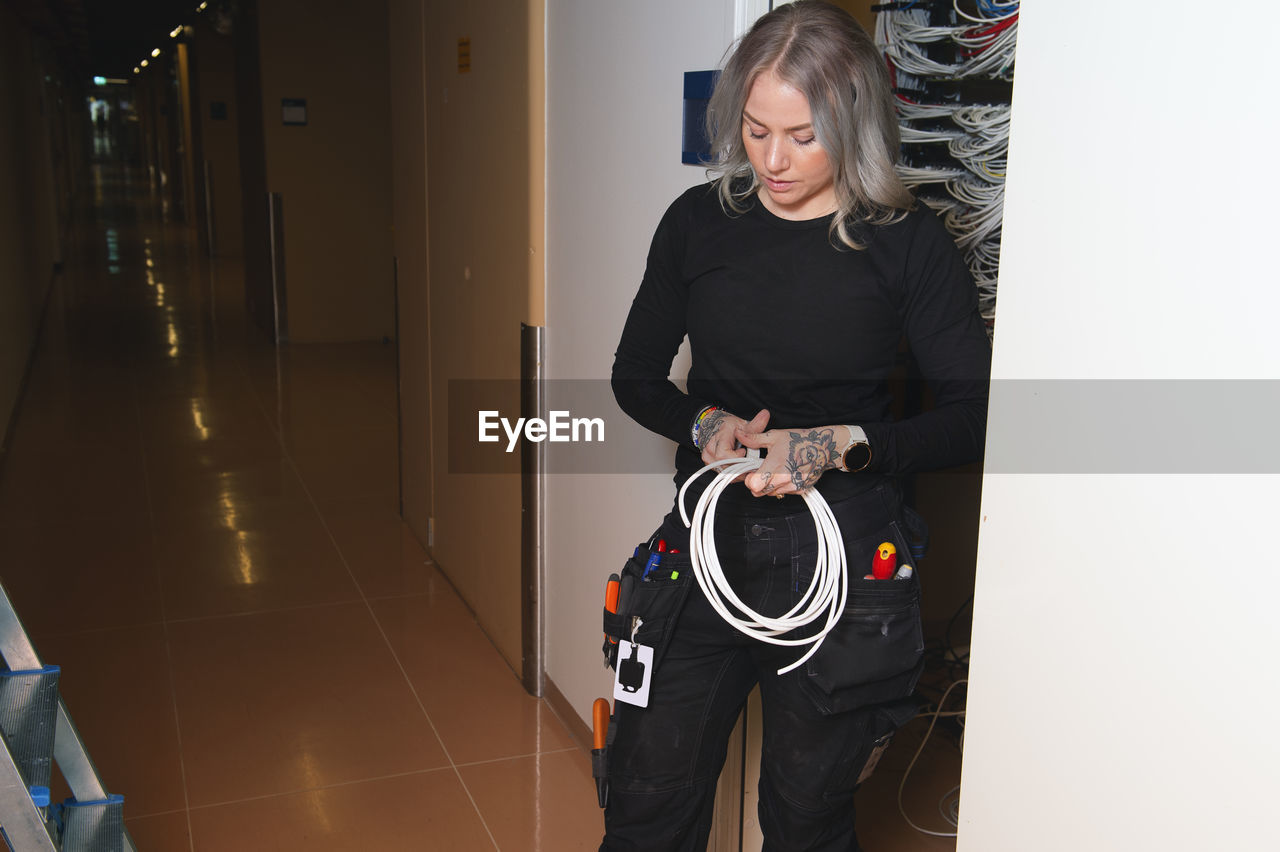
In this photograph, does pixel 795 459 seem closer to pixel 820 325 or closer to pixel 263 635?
pixel 820 325

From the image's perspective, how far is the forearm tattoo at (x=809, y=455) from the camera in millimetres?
1460

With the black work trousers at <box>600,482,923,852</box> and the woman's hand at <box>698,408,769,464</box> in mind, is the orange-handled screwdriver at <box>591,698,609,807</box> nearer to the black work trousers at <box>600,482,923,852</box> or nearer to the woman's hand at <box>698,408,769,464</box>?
the black work trousers at <box>600,482,923,852</box>

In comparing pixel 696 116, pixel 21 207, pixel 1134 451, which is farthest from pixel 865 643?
pixel 21 207

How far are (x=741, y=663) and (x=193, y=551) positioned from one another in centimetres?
287

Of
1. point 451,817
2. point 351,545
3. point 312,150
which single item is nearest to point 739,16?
point 451,817

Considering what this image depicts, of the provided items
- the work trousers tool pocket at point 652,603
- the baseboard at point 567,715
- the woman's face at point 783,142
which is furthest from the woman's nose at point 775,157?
the baseboard at point 567,715

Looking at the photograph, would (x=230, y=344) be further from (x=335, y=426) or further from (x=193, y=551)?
(x=193, y=551)

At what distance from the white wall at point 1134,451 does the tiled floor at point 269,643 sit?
1.47 metres

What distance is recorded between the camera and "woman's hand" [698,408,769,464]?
154 centimetres

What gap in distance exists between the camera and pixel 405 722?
9.39 ft

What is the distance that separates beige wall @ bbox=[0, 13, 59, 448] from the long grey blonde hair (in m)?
4.78

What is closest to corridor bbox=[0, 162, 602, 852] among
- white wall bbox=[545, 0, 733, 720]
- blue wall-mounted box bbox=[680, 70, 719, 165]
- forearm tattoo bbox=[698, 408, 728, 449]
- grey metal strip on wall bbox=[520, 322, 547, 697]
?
grey metal strip on wall bbox=[520, 322, 547, 697]

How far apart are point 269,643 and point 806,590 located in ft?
7.25

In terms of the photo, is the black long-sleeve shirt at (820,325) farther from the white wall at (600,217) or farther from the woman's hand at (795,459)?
the white wall at (600,217)
